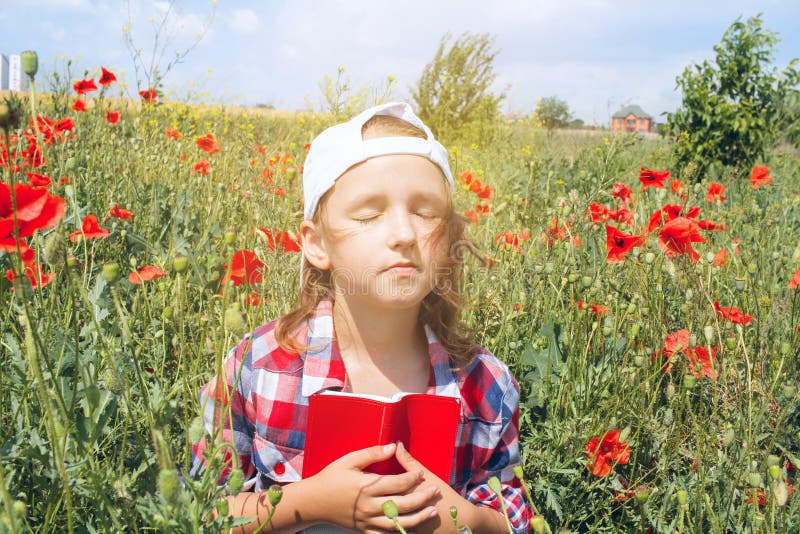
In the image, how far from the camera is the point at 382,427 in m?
1.11

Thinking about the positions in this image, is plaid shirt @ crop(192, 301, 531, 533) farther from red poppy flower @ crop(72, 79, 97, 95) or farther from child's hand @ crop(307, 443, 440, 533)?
red poppy flower @ crop(72, 79, 97, 95)

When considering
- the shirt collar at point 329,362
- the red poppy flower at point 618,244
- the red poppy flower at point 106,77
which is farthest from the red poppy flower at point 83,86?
the red poppy flower at point 618,244

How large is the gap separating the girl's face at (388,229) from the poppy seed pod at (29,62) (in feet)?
1.68

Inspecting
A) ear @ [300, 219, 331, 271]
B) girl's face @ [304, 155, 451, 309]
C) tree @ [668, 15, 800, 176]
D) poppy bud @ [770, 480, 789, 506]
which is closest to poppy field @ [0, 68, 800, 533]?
poppy bud @ [770, 480, 789, 506]

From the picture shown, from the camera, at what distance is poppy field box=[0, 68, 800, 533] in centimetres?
96

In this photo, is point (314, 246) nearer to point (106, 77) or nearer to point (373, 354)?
point (373, 354)

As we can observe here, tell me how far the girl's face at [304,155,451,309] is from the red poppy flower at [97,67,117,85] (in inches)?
114

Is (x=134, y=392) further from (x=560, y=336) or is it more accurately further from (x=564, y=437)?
(x=560, y=336)

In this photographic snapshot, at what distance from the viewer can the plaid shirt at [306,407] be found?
122 cm

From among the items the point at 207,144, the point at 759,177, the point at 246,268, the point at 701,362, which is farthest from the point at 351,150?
the point at 759,177

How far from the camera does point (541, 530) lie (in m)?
0.86

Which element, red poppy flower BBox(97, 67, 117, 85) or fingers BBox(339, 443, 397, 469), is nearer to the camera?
fingers BBox(339, 443, 397, 469)

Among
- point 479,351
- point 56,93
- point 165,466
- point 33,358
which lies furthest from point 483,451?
point 56,93

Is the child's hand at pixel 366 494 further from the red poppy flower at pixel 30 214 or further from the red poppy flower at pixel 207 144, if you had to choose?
the red poppy flower at pixel 207 144
